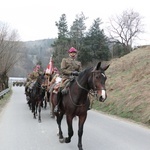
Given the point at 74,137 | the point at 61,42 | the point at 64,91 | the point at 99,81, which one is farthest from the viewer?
the point at 61,42

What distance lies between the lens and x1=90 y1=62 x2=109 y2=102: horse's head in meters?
6.75

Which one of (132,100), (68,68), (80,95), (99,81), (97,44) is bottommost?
(132,100)

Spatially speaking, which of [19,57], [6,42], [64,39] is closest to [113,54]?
[64,39]

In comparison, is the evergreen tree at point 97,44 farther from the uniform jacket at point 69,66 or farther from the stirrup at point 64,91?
the stirrup at point 64,91

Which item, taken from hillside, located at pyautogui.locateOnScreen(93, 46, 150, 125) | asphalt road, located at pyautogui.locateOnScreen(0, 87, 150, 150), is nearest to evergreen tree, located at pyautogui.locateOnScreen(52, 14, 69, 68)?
hillside, located at pyautogui.locateOnScreen(93, 46, 150, 125)

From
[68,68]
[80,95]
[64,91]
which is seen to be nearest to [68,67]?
[68,68]

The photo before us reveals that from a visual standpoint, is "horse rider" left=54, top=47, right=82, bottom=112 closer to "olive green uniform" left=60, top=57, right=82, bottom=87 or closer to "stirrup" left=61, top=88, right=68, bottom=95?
"olive green uniform" left=60, top=57, right=82, bottom=87

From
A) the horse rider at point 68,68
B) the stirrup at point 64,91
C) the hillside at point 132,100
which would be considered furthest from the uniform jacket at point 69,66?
the hillside at point 132,100

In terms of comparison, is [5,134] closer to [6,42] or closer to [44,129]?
[44,129]

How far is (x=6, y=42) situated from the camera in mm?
41438

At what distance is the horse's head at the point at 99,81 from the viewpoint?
6.75m

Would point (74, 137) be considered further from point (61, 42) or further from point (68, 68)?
point (61, 42)

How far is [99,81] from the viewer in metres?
6.96

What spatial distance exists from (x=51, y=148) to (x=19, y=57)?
1735 inches
